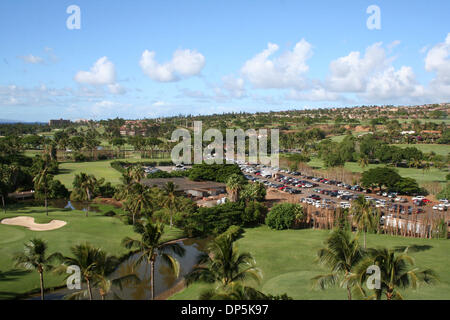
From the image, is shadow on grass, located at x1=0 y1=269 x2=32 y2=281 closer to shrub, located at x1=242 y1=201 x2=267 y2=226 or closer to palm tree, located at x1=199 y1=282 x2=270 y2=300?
palm tree, located at x1=199 y1=282 x2=270 y2=300

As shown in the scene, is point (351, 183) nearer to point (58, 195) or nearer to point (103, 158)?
point (58, 195)

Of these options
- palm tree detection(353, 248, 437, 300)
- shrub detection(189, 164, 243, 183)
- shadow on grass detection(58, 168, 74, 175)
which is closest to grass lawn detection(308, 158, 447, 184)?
shrub detection(189, 164, 243, 183)

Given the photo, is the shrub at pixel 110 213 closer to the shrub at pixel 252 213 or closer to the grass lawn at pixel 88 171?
the grass lawn at pixel 88 171

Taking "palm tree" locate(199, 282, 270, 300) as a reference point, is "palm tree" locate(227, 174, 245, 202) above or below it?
below

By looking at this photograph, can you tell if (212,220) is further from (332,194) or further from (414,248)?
(332,194)

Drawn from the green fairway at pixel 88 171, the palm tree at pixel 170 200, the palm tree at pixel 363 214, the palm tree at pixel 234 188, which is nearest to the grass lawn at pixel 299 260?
the palm tree at pixel 363 214

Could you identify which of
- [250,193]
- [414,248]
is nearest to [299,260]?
[414,248]
